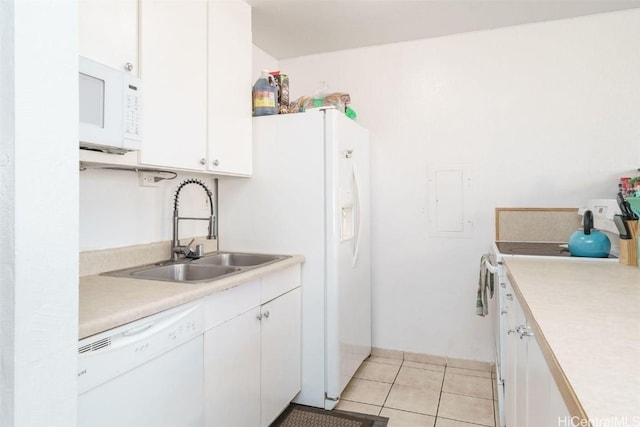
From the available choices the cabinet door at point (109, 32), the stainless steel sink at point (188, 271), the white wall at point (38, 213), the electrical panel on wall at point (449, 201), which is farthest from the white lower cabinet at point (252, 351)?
the electrical panel on wall at point (449, 201)

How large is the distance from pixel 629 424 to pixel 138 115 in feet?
4.79

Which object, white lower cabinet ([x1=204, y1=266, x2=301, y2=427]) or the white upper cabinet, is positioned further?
white lower cabinet ([x1=204, y1=266, x2=301, y2=427])

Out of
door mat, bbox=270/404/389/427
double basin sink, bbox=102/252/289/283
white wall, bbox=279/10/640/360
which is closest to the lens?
double basin sink, bbox=102/252/289/283

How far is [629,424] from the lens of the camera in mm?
486

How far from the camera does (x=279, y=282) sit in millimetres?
1979

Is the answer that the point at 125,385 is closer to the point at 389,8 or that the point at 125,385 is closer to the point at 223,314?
the point at 223,314

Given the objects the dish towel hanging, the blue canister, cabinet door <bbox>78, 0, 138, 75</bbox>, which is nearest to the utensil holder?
the dish towel hanging

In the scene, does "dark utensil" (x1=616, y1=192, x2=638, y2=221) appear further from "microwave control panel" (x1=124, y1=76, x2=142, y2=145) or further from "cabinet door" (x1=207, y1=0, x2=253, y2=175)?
"microwave control panel" (x1=124, y1=76, x2=142, y2=145)

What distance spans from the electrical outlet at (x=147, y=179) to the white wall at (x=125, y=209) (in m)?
0.02

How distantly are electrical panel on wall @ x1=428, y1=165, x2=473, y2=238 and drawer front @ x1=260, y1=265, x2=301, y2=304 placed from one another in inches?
45.7

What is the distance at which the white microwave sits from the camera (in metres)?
1.16

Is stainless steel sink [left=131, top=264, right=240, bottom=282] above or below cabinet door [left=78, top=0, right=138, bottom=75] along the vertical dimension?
below

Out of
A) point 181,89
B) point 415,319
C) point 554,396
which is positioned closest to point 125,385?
point 554,396

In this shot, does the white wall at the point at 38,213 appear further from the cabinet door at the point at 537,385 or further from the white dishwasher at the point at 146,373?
the cabinet door at the point at 537,385
